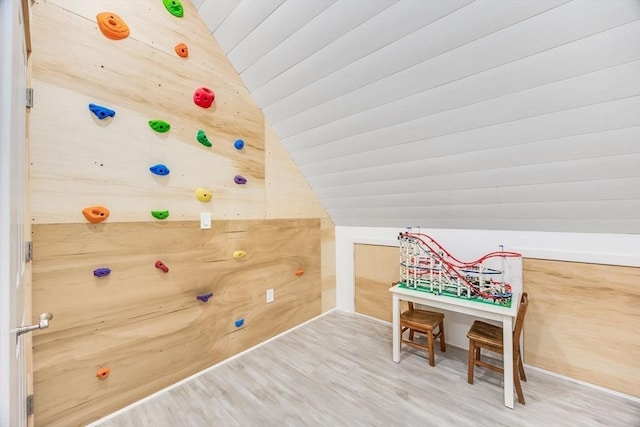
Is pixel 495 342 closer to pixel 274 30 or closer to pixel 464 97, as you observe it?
pixel 464 97

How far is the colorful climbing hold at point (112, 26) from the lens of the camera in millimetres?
1513

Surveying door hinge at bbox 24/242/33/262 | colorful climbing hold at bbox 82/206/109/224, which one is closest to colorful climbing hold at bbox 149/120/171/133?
colorful climbing hold at bbox 82/206/109/224

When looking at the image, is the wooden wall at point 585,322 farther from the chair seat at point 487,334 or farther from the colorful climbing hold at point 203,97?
the colorful climbing hold at point 203,97

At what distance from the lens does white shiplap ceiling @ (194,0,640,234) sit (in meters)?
1.18

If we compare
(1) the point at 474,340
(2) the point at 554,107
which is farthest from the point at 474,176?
(1) the point at 474,340

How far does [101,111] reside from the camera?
1492mm

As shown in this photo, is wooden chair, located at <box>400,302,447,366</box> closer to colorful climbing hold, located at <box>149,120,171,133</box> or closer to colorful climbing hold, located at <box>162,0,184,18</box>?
colorful climbing hold, located at <box>149,120,171,133</box>

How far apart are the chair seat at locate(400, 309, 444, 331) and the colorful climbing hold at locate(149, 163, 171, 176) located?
204cm

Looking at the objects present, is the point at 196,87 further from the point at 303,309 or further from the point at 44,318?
the point at 303,309

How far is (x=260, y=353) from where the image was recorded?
2.25m

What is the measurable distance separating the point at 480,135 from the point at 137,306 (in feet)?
7.62

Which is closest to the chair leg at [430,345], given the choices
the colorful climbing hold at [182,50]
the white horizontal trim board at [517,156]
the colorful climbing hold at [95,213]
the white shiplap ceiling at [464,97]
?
the white shiplap ceiling at [464,97]

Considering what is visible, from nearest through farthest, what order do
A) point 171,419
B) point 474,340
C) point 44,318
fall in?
point 44,318, point 171,419, point 474,340

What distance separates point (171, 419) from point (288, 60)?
2.33 m
